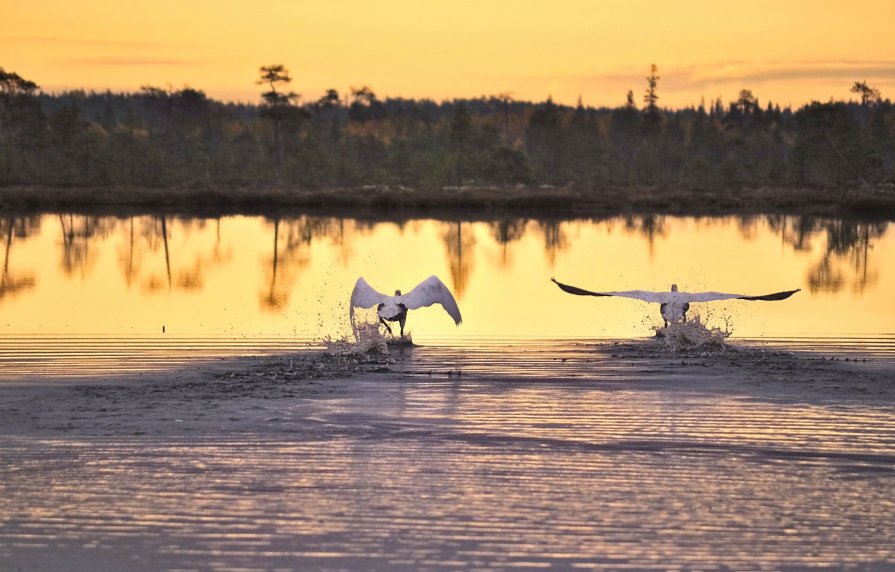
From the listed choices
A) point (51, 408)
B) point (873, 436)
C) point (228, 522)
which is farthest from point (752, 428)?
point (51, 408)

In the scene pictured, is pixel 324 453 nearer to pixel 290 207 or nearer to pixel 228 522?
pixel 228 522

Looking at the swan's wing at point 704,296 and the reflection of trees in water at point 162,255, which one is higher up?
the swan's wing at point 704,296

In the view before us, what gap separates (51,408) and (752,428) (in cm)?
797

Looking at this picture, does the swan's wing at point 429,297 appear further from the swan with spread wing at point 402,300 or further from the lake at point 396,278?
the lake at point 396,278

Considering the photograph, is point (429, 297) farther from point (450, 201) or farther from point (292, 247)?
point (450, 201)

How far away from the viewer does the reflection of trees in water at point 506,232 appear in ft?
135

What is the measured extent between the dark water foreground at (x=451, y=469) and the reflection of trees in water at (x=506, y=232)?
22.3 m

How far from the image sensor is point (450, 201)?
68.1 meters

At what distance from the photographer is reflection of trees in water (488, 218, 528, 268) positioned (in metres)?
41.1

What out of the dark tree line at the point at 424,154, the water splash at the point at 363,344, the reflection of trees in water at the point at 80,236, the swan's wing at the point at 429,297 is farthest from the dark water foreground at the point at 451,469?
the dark tree line at the point at 424,154

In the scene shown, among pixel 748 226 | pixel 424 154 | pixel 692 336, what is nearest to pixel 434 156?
pixel 424 154

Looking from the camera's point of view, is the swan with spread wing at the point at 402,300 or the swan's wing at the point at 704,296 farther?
the swan with spread wing at the point at 402,300

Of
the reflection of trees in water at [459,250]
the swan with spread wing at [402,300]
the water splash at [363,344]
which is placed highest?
the swan with spread wing at [402,300]

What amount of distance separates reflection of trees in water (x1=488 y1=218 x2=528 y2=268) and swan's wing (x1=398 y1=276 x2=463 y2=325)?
18.4m
